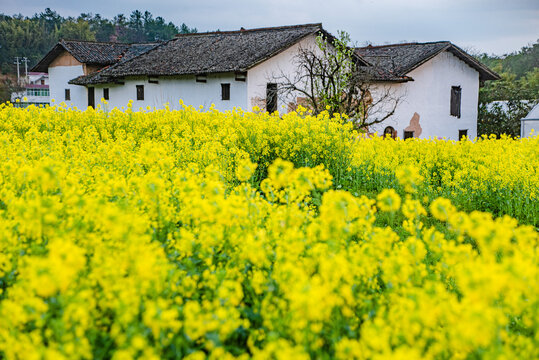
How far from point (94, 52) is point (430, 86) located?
18700 millimetres

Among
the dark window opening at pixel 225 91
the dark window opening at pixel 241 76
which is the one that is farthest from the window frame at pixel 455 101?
the dark window opening at pixel 225 91

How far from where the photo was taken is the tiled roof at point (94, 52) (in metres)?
30.2

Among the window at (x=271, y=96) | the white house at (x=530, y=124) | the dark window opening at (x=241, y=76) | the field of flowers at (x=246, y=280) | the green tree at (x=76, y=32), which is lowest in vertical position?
the field of flowers at (x=246, y=280)

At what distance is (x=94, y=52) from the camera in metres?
31.0

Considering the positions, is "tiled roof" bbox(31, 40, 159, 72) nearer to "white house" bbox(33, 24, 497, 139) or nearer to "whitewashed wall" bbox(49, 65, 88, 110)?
"white house" bbox(33, 24, 497, 139)

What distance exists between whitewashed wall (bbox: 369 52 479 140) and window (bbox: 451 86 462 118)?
20cm

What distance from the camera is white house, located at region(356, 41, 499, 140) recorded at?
23.9 meters

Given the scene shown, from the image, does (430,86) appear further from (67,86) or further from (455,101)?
(67,86)

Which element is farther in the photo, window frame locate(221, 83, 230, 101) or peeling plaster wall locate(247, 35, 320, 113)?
window frame locate(221, 83, 230, 101)

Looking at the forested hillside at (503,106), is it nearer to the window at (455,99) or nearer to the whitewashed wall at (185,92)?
the window at (455,99)

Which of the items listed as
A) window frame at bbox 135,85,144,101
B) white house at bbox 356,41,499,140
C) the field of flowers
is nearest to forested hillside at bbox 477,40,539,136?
white house at bbox 356,41,499,140

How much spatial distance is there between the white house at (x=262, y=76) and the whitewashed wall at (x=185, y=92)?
0.13ft

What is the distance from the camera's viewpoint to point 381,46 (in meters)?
27.7

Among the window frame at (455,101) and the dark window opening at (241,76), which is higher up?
the dark window opening at (241,76)
